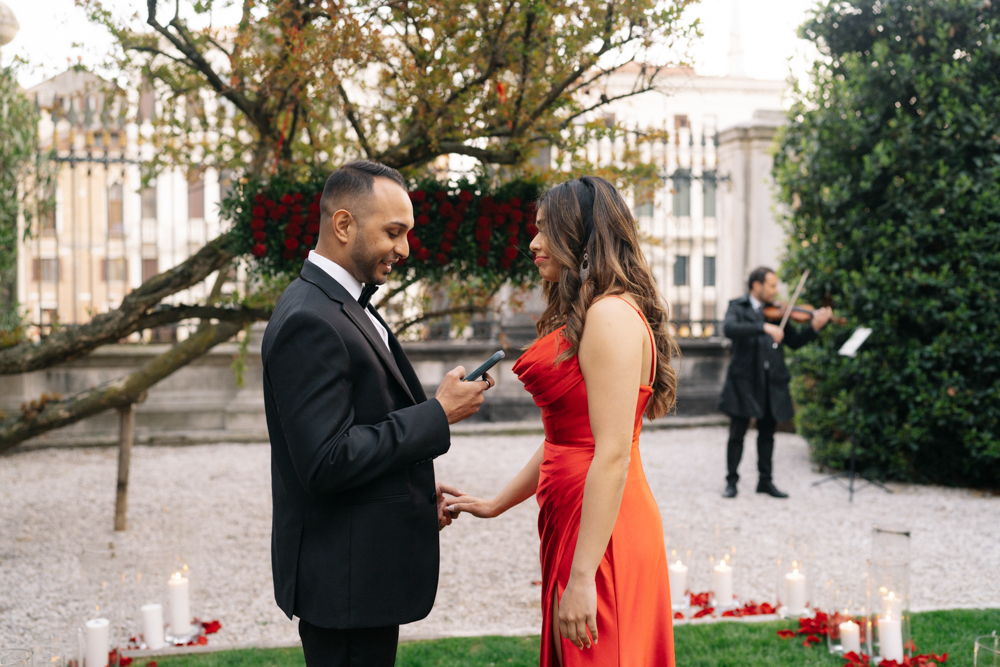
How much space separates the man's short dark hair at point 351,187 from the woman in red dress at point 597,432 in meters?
0.48

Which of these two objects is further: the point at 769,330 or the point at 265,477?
the point at 265,477

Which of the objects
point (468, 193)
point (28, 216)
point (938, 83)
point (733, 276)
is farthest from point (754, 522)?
point (28, 216)

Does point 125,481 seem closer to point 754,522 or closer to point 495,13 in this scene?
point 495,13

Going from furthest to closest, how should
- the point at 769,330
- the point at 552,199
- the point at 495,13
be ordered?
the point at 769,330 → the point at 495,13 → the point at 552,199

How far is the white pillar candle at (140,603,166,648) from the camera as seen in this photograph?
3.94 metres

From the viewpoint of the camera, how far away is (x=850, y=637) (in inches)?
149

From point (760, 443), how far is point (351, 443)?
6252 millimetres

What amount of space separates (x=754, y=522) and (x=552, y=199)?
201 inches

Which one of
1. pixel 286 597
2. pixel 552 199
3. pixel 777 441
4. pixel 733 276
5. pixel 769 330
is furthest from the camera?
pixel 733 276

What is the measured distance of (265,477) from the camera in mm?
8453

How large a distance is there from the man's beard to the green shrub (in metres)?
6.67

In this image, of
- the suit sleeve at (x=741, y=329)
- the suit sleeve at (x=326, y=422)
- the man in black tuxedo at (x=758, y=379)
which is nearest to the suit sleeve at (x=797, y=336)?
the man in black tuxedo at (x=758, y=379)

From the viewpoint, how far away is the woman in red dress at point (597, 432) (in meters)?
1.98

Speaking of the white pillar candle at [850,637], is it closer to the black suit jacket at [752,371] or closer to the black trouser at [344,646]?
the black trouser at [344,646]
